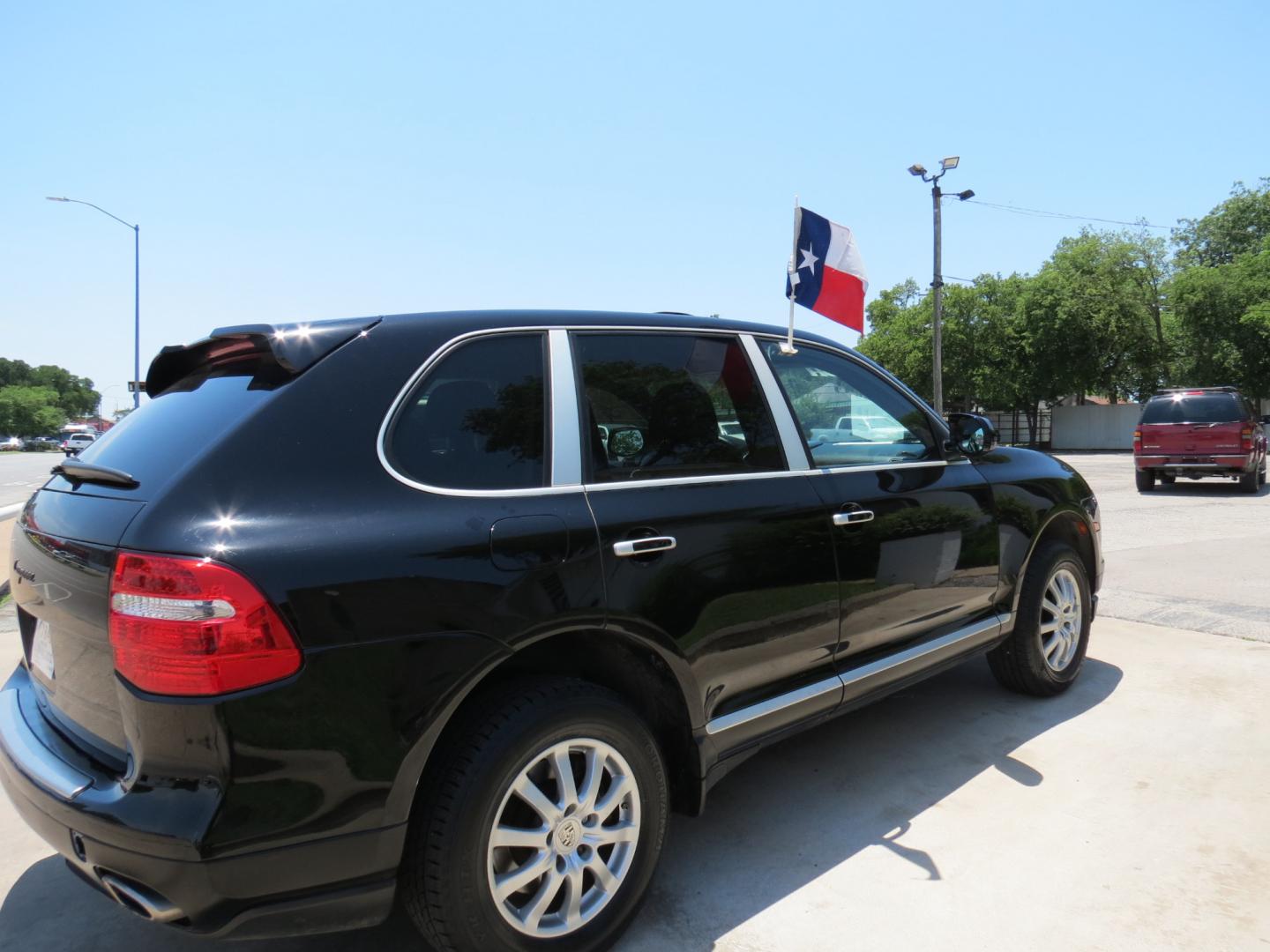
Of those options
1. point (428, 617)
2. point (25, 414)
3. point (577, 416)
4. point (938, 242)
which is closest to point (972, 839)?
point (577, 416)

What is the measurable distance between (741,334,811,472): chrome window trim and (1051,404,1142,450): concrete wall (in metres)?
38.3

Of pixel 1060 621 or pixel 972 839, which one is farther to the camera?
pixel 1060 621

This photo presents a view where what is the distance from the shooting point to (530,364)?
251cm

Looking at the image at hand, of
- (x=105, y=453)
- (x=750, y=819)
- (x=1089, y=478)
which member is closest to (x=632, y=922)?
(x=750, y=819)

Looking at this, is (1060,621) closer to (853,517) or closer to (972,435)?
(972,435)

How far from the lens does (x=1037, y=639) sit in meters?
4.17

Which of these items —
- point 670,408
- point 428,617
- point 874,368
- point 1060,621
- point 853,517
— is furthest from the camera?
point 1060,621

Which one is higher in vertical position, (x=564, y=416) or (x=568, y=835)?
(x=564, y=416)

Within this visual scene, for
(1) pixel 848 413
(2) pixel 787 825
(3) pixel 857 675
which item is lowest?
(2) pixel 787 825

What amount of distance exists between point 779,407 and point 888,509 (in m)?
0.60

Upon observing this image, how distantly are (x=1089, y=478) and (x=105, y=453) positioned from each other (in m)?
20.2

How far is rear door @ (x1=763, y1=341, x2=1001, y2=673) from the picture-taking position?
3139mm

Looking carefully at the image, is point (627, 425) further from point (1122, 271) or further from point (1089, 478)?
point (1122, 271)

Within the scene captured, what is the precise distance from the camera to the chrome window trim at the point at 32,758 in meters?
1.98
